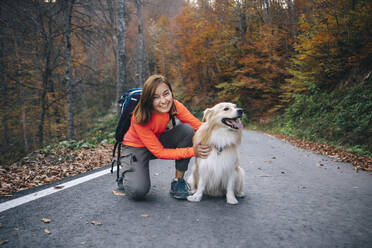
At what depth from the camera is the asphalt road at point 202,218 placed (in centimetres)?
195

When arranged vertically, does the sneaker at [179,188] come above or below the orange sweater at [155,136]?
below

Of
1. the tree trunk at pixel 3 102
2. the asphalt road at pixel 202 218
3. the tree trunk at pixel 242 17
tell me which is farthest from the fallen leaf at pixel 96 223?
the tree trunk at pixel 242 17

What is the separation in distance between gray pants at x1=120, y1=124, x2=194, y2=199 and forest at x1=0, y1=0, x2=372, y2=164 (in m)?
5.53

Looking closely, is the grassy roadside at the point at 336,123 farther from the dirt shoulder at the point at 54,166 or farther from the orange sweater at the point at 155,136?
the orange sweater at the point at 155,136

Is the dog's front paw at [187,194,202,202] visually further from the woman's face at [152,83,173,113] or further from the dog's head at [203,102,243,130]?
the woman's face at [152,83,173,113]

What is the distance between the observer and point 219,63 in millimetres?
21766

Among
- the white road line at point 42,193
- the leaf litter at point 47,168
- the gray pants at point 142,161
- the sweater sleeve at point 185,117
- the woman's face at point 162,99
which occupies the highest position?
the woman's face at point 162,99

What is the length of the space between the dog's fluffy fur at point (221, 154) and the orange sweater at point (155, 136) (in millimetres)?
257

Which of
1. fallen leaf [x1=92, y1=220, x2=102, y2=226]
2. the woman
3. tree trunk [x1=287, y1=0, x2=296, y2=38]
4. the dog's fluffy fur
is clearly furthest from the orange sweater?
tree trunk [x1=287, y1=0, x2=296, y2=38]

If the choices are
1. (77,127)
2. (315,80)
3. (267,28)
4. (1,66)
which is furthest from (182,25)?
(1,66)

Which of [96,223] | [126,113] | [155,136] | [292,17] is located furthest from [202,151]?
[292,17]

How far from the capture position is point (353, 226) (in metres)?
2.13

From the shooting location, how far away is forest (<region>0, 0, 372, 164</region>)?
29.0 ft

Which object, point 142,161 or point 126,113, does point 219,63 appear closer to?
point 126,113
